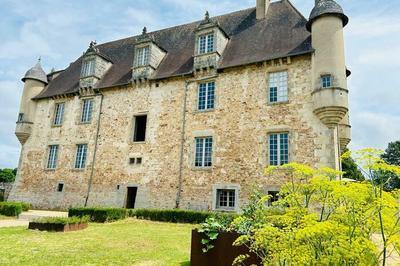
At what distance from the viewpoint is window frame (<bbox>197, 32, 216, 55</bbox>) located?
16564 mm

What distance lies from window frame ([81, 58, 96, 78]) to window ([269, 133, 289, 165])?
520 inches

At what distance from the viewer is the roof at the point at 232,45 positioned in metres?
15.2

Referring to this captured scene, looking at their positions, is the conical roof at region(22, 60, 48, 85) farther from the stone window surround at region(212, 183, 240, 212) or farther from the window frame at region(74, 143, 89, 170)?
the stone window surround at region(212, 183, 240, 212)

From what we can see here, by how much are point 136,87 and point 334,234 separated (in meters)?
16.7

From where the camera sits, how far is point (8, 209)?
1552cm

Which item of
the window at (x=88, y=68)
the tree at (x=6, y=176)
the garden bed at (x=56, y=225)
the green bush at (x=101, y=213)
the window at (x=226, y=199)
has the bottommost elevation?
the garden bed at (x=56, y=225)

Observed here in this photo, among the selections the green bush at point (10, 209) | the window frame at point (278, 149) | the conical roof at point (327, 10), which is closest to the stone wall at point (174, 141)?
the window frame at point (278, 149)

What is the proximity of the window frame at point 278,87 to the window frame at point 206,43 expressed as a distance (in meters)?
3.72

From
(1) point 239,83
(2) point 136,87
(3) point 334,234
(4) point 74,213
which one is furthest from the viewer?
(2) point 136,87

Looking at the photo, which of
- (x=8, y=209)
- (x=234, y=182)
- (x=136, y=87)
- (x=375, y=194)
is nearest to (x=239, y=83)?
(x=234, y=182)

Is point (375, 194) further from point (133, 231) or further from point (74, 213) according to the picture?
point (74, 213)

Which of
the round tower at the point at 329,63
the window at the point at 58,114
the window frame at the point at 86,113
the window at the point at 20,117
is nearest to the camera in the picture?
the round tower at the point at 329,63

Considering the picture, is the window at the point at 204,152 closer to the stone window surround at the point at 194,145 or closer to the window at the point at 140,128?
the stone window surround at the point at 194,145

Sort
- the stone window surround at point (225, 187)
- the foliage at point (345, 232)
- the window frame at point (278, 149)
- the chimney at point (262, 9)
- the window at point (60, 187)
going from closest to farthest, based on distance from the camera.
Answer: the foliage at point (345, 232), the window frame at point (278, 149), the stone window surround at point (225, 187), the chimney at point (262, 9), the window at point (60, 187)
